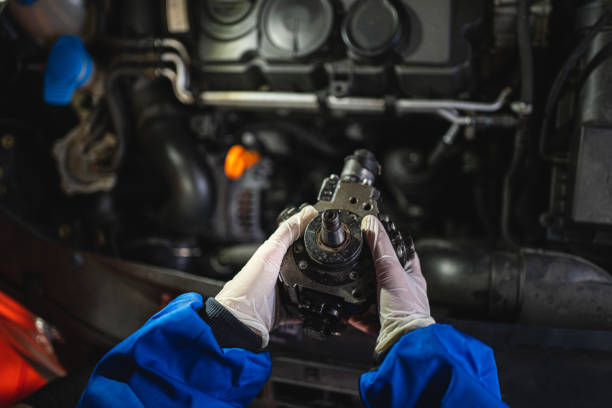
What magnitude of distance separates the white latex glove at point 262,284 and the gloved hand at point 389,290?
0.46 feet

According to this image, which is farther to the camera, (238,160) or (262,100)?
(238,160)

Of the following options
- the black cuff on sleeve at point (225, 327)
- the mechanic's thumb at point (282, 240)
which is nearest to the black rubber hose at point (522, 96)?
the mechanic's thumb at point (282, 240)

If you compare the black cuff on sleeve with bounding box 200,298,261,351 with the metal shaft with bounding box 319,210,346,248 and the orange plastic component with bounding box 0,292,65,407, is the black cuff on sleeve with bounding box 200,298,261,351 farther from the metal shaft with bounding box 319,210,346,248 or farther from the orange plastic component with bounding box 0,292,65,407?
the orange plastic component with bounding box 0,292,65,407

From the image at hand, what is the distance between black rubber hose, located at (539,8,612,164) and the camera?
980mm

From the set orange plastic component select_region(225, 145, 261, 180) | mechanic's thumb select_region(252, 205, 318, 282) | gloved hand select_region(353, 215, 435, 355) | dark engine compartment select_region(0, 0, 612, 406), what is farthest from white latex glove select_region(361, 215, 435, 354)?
orange plastic component select_region(225, 145, 261, 180)

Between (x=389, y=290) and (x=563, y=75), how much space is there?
736mm

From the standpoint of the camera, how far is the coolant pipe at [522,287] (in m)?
0.95

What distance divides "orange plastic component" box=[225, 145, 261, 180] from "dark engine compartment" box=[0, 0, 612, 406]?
0.5 inches

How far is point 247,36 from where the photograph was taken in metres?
1.30

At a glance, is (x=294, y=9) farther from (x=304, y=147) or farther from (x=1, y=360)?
(x=1, y=360)

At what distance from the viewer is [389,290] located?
31.5 inches

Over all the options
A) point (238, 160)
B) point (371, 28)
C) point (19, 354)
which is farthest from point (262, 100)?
point (19, 354)

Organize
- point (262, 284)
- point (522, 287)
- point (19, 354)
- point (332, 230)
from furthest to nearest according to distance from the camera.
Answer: point (19, 354)
point (522, 287)
point (262, 284)
point (332, 230)

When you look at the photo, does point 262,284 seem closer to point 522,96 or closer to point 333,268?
point 333,268
